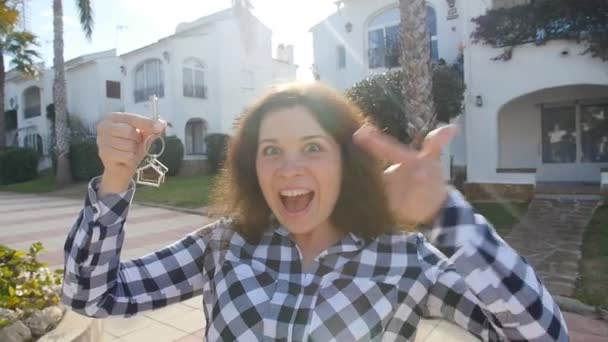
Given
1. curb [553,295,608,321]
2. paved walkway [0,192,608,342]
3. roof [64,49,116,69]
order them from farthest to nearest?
roof [64,49,116,69] → curb [553,295,608,321] → paved walkway [0,192,608,342]

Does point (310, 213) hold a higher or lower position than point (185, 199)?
higher

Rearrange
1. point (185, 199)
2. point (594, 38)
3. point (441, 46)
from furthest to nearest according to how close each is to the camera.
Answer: point (441, 46) → point (185, 199) → point (594, 38)

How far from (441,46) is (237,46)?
12.0 m

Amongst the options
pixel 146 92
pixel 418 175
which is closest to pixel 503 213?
pixel 418 175

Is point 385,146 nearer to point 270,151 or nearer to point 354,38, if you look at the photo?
point 270,151

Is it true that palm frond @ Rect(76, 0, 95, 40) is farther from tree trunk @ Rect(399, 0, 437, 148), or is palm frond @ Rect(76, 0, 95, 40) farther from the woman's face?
the woman's face

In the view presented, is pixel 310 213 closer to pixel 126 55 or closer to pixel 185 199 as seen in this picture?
pixel 185 199

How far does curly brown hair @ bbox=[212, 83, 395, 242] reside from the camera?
4.47 ft

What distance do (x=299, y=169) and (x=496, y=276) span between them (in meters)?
0.62

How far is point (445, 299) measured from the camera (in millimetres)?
1255

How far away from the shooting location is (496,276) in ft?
3.42

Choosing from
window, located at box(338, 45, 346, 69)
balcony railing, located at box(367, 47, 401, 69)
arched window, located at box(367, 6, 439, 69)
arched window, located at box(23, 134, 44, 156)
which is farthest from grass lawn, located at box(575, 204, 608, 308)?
arched window, located at box(23, 134, 44, 156)

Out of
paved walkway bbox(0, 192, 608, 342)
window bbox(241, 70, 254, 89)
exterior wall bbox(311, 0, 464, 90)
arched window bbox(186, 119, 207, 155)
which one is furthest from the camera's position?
window bbox(241, 70, 254, 89)

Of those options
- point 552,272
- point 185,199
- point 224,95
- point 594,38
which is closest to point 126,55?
point 224,95
